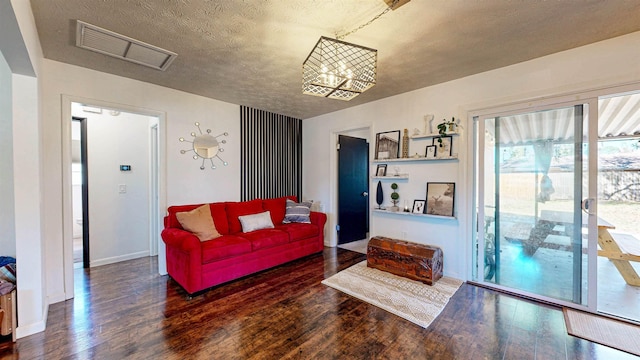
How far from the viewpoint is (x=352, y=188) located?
15.6 feet

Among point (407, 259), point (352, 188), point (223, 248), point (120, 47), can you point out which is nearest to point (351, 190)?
point (352, 188)

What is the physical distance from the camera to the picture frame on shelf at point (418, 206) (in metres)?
3.34

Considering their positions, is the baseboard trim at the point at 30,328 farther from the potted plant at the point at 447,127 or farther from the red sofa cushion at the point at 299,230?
the potted plant at the point at 447,127

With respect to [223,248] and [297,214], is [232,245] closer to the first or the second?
[223,248]

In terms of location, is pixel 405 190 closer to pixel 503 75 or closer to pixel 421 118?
pixel 421 118

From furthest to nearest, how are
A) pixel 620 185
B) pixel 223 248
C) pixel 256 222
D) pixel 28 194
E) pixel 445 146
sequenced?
pixel 620 185
pixel 256 222
pixel 445 146
pixel 223 248
pixel 28 194

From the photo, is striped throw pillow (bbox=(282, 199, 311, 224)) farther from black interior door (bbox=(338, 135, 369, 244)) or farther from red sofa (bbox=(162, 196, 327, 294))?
black interior door (bbox=(338, 135, 369, 244))

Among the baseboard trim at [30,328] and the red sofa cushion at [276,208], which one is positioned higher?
the red sofa cushion at [276,208]

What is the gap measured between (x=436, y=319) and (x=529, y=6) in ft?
8.24

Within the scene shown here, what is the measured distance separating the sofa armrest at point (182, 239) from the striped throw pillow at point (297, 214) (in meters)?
1.55

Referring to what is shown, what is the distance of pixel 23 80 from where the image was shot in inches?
77.0

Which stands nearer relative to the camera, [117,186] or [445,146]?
[445,146]

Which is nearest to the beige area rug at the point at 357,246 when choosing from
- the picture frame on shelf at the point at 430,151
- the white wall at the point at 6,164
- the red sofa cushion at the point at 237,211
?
the red sofa cushion at the point at 237,211

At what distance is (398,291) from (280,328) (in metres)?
1.33
